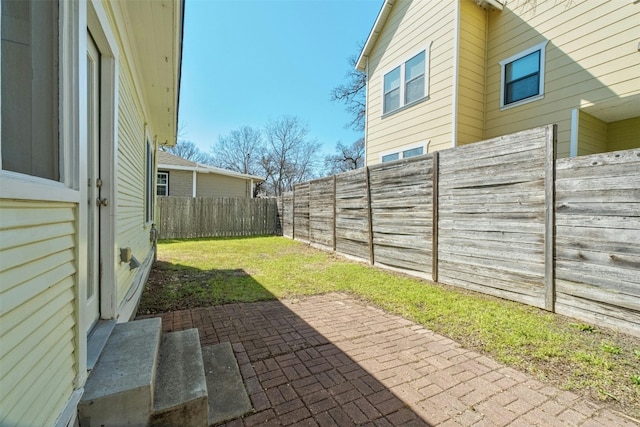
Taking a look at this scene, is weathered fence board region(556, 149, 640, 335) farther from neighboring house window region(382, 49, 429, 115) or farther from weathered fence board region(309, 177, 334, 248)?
weathered fence board region(309, 177, 334, 248)

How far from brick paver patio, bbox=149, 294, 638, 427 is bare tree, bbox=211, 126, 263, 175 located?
29.8 metres

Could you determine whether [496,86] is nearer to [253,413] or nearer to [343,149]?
[253,413]

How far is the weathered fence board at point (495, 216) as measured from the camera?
148 inches

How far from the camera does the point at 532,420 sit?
1858mm

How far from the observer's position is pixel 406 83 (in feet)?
26.6

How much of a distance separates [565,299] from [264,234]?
1128 centimetres

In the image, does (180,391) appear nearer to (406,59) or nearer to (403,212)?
(403,212)

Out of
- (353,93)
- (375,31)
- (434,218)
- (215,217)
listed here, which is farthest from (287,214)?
(353,93)

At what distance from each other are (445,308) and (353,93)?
14420 mm

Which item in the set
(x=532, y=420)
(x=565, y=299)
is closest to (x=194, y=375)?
(x=532, y=420)

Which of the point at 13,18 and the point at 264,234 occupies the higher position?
the point at 13,18

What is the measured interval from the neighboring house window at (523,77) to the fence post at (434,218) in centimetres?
339

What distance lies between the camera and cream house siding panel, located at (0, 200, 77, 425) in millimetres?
958

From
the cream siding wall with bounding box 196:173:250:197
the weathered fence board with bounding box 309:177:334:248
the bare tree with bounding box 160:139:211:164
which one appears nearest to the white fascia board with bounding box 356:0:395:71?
the weathered fence board with bounding box 309:177:334:248
